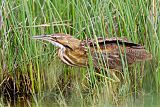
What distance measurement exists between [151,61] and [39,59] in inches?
42.5

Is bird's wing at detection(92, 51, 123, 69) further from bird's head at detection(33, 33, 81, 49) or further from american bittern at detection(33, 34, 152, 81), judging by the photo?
bird's head at detection(33, 33, 81, 49)

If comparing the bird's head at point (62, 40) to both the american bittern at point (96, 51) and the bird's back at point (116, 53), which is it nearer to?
the american bittern at point (96, 51)

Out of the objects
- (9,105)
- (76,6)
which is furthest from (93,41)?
(9,105)

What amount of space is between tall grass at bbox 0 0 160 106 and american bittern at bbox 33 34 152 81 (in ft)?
0.40

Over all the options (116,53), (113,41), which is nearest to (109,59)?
(116,53)

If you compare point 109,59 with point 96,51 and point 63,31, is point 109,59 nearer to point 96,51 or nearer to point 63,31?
point 96,51

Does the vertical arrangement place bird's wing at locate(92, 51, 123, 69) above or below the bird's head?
below

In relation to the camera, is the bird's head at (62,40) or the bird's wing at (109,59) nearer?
the bird's head at (62,40)

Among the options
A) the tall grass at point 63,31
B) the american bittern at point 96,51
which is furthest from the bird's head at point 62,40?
the tall grass at point 63,31

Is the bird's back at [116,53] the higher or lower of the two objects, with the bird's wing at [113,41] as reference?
lower

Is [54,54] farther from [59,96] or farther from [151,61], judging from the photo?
[151,61]

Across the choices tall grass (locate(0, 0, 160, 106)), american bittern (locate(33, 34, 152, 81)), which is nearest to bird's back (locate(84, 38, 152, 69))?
american bittern (locate(33, 34, 152, 81))

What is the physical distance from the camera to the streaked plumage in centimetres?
472

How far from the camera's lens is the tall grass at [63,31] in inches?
190
